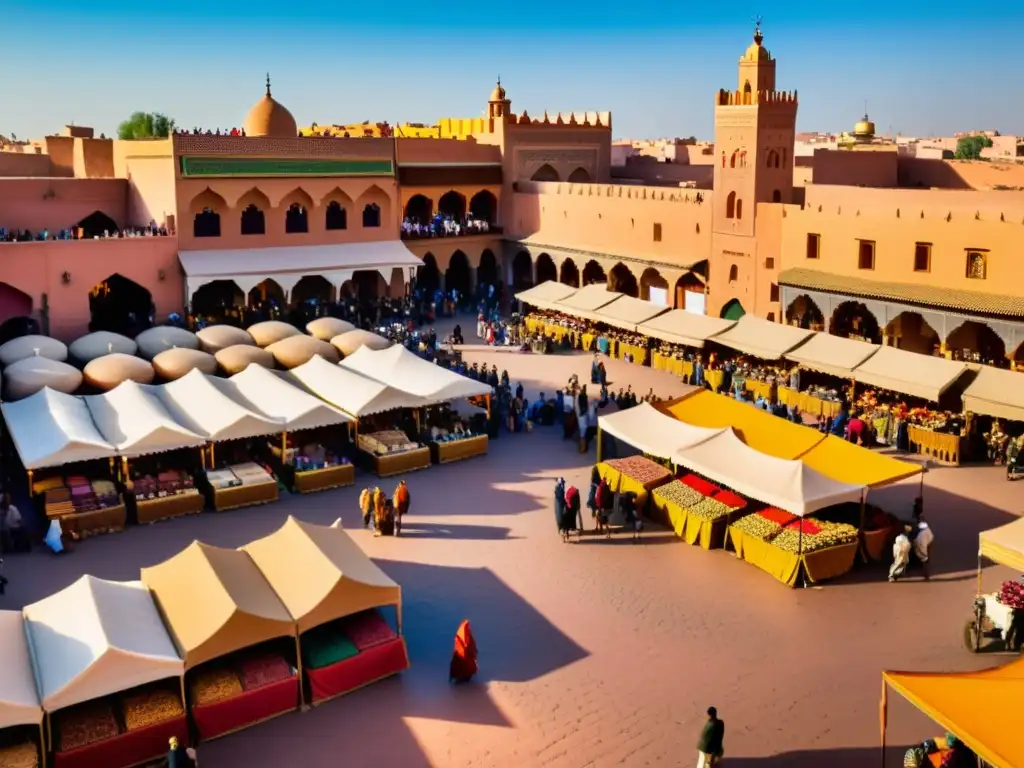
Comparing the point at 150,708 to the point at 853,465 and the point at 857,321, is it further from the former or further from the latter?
the point at 857,321

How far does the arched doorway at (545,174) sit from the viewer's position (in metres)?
36.1

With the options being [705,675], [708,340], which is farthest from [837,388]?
[705,675]

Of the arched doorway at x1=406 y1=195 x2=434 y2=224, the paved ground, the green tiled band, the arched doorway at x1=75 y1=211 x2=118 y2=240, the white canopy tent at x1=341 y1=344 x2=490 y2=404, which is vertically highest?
the green tiled band

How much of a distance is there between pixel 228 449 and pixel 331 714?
27.5ft

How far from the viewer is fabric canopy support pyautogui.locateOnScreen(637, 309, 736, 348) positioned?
23250 millimetres

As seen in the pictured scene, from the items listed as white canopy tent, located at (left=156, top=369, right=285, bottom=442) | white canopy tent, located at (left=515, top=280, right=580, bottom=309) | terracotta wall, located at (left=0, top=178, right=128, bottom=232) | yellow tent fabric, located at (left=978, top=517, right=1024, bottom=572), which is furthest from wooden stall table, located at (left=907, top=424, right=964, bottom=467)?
terracotta wall, located at (left=0, top=178, right=128, bottom=232)

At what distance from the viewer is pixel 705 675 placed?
34.2ft

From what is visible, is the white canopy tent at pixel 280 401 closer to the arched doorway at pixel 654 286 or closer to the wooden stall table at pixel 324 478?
the wooden stall table at pixel 324 478

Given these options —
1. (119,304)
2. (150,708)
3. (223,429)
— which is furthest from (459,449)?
(119,304)

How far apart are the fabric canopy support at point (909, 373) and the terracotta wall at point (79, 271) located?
58.5 ft

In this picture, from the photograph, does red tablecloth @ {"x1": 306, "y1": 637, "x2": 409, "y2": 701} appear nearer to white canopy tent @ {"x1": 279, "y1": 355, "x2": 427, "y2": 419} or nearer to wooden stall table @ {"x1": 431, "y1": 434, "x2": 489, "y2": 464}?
wooden stall table @ {"x1": 431, "y1": 434, "x2": 489, "y2": 464}

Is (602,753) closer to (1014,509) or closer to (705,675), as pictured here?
(705,675)

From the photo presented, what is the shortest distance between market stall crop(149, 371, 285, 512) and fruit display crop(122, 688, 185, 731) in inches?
236

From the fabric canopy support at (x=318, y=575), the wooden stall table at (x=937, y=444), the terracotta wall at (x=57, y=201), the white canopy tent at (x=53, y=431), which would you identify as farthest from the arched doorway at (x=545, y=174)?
the fabric canopy support at (x=318, y=575)
